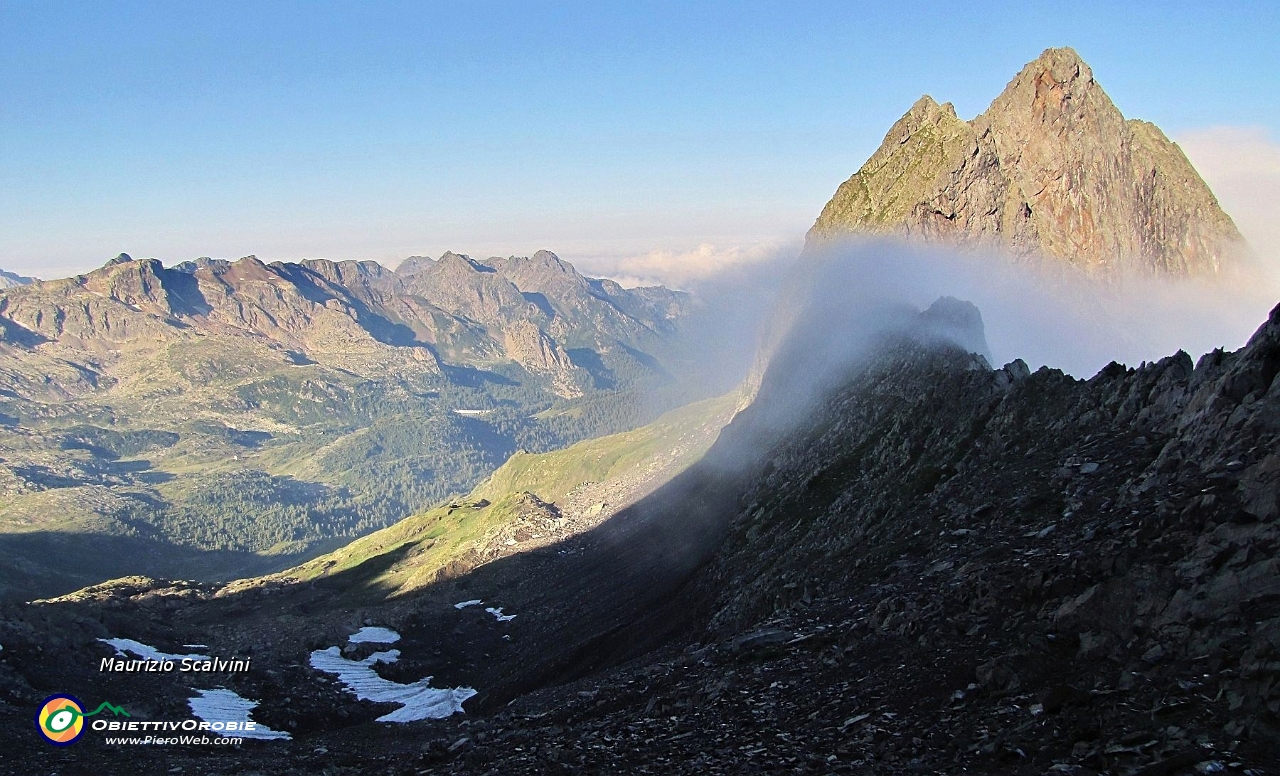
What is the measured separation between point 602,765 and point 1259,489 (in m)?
23.3

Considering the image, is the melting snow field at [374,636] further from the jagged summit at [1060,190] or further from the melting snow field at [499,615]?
the jagged summit at [1060,190]

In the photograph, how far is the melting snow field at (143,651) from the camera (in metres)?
85.8

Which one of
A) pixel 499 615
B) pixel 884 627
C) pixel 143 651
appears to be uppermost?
pixel 884 627

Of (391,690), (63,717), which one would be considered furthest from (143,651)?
(63,717)

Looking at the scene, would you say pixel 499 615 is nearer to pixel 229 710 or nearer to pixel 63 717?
pixel 229 710

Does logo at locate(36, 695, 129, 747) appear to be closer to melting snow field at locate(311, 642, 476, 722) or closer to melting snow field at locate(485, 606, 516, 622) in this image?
melting snow field at locate(311, 642, 476, 722)

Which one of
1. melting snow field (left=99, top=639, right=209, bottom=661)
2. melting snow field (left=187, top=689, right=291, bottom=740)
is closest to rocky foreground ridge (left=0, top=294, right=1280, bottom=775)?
melting snow field (left=187, top=689, right=291, bottom=740)

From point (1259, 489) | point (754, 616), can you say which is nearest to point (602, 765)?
point (1259, 489)

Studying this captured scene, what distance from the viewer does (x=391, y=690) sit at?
9650 centimetres

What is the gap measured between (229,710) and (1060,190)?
164061 millimetres

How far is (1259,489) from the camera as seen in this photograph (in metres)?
25.1

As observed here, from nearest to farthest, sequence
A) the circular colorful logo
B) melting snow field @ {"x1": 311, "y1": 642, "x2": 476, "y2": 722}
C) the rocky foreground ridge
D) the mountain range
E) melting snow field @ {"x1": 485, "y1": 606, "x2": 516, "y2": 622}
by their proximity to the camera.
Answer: the rocky foreground ridge < the mountain range < the circular colorful logo < melting snow field @ {"x1": 311, "y1": 642, "x2": 476, "y2": 722} < melting snow field @ {"x1": 485, "y1": 606, "x2": 516, "y2": 622}

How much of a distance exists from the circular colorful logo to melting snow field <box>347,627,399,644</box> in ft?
199

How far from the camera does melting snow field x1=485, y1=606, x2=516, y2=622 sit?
13512cm
